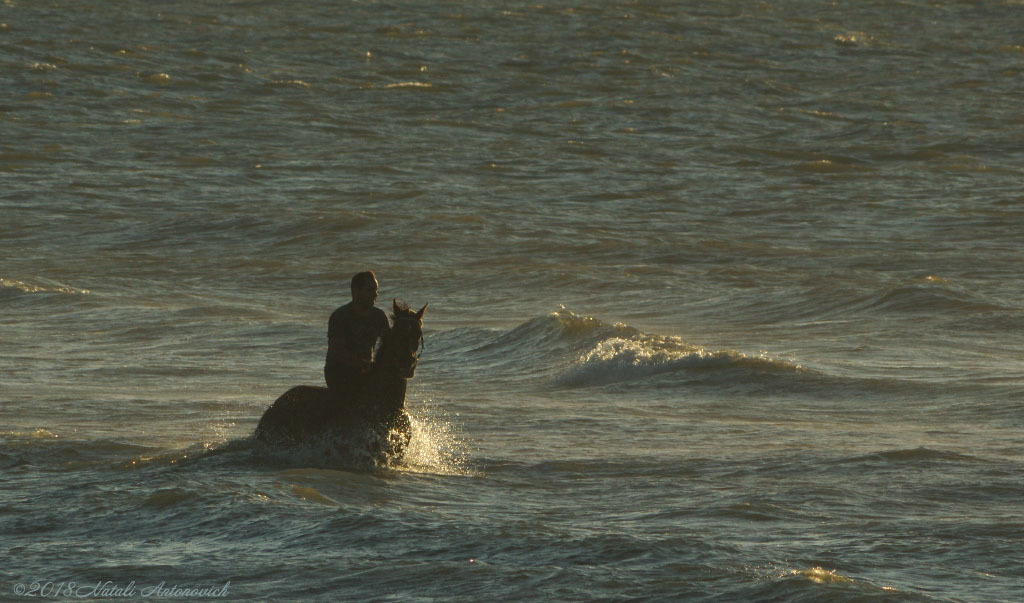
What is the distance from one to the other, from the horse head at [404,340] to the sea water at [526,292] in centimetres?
74

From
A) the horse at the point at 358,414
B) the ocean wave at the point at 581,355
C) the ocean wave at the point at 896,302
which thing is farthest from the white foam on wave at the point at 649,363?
the horse at the point at 358,414

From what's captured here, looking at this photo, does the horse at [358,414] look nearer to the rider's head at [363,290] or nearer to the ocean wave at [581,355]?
the rider's head at [363,290]

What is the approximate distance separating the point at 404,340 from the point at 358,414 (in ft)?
2.30

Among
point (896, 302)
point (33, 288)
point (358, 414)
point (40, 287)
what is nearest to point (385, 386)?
point (358, 414)

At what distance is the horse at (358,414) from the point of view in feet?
37.8

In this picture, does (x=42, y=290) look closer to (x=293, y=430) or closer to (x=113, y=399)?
(x=113, y=399)

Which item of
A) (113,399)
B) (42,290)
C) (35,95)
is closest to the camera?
(113,399)

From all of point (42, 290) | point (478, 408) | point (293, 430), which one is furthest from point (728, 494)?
point (42, 290)

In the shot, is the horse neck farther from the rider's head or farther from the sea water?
the sea water

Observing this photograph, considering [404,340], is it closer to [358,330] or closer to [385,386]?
[358,330]

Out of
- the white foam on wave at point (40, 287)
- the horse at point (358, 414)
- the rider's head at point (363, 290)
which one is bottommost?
the white foam on wave at point (40, 287)

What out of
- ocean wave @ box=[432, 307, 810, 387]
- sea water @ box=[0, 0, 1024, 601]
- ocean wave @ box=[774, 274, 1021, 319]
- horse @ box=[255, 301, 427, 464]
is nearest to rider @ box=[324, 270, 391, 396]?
horse @ box=[255, 301, 427, 464]

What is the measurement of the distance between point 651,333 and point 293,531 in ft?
35.5

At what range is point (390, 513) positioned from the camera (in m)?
10.2
